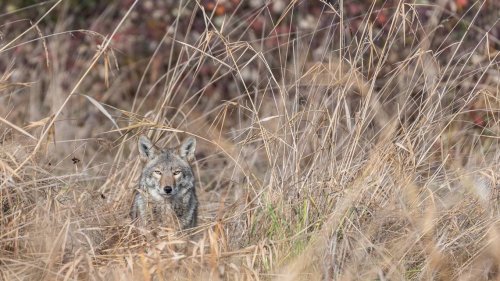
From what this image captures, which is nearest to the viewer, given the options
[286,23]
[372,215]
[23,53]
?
[372,215]

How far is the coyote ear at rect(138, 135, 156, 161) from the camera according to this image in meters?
6.90

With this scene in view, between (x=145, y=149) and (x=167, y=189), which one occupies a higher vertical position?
(x=145, y=149)

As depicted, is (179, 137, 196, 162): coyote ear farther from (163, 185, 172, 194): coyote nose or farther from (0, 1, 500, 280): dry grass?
(0, 1, 500, 280): dry grass

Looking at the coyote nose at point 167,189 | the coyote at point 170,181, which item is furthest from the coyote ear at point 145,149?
the coyote nose at point 167,189

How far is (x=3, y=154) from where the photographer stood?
5590 millimetres

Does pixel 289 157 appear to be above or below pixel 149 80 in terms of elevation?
above

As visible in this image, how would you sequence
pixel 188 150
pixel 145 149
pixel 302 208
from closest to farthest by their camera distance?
pixel 302 208
pixel 145 149
pixel 188 150

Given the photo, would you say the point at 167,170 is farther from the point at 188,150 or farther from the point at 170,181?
the point at 188,150

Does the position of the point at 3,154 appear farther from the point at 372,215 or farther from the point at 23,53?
the point at 23,53

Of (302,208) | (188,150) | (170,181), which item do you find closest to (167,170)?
(170,181)

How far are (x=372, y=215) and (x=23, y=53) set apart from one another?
6.20 metres

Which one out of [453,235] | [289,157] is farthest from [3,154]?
[453,235]

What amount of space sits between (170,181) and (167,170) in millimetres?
81

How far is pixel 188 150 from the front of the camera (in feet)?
24.2
